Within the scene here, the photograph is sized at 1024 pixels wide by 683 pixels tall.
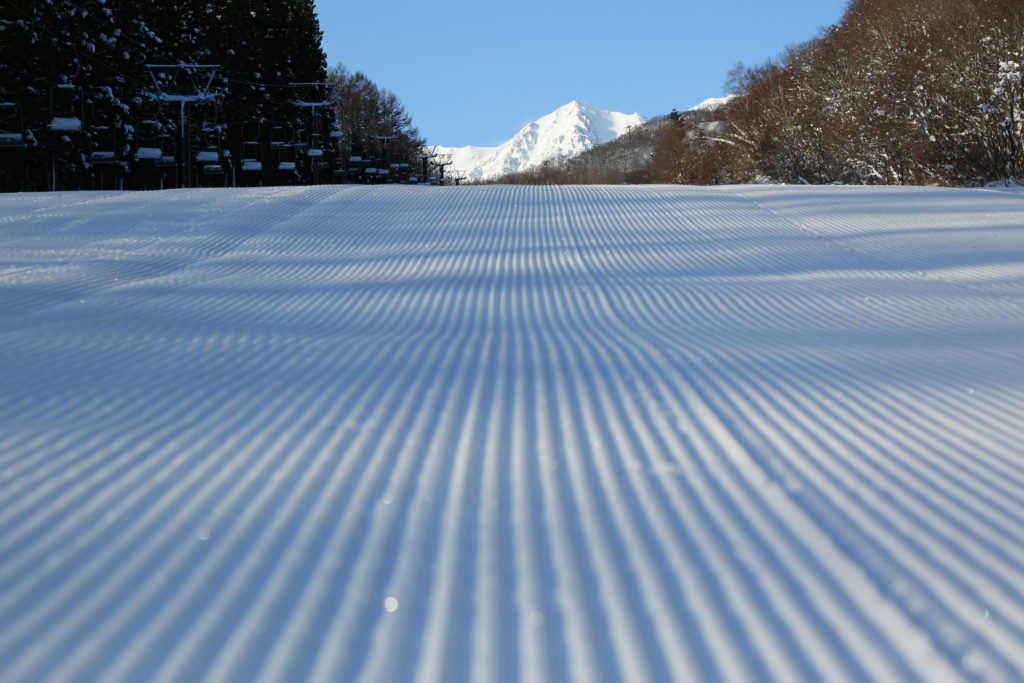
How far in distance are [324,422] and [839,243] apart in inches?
436

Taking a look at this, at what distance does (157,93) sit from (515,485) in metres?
36.0

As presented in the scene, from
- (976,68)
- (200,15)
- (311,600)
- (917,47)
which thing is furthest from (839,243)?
(200,15)

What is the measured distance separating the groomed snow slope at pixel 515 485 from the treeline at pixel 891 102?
2128cm

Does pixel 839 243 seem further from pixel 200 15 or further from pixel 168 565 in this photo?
pixel 200 15

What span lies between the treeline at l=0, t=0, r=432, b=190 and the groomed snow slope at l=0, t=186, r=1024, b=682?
Answer: 79.6ft

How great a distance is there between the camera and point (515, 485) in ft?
13.4

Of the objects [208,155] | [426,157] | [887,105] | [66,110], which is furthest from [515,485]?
[426,157]

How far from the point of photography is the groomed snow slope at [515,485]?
2.72 metres

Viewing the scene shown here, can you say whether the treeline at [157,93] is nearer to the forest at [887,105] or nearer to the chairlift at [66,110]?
the chairlift at [66,110]

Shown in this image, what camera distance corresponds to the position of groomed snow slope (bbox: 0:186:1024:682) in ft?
8.93

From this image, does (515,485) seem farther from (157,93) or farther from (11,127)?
(157,93)

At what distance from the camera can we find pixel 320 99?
61.9m

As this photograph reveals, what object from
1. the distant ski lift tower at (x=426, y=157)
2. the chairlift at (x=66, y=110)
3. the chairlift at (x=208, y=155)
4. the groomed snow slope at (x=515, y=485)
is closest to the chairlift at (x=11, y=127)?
the chairlift at (x=66, y=110)

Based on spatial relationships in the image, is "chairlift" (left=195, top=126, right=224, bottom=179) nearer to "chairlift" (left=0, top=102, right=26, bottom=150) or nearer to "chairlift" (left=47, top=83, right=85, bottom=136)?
"chairlift" (left=47, top=83, right=85, bottom=136)
